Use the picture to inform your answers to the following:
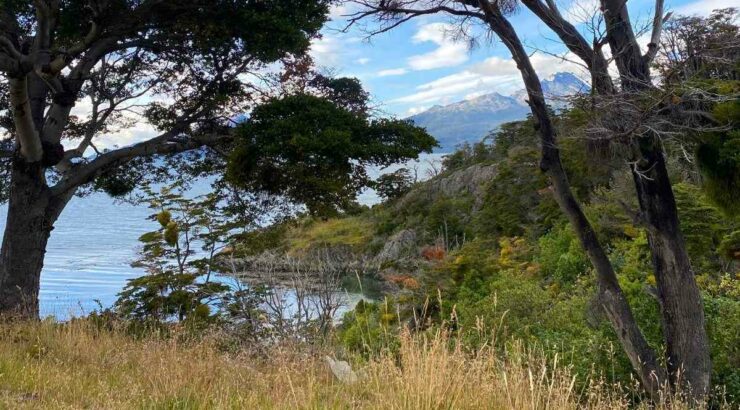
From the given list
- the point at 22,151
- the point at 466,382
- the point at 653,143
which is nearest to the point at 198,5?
the point at 22,151

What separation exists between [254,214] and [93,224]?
64972 mm

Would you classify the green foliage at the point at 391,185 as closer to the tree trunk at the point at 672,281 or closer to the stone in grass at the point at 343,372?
the tree trunk at the point at 672,281

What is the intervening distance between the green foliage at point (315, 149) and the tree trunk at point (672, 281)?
3680 millimetres

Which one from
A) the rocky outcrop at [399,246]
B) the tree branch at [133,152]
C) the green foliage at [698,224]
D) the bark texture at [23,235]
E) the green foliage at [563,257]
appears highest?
the tree branch at [133,152]

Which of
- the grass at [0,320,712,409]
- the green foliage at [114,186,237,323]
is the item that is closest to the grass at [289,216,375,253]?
the green foliage at [114,186,237,323]

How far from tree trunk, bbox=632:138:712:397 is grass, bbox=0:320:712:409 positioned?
283cm

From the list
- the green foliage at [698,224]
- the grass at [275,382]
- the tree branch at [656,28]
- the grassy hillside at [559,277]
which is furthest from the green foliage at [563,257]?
the grass at [275,382]

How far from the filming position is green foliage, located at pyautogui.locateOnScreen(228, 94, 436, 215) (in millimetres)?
8883

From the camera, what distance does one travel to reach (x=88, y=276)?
3575 cm

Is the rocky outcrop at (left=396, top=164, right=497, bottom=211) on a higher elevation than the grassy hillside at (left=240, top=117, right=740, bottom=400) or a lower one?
higher

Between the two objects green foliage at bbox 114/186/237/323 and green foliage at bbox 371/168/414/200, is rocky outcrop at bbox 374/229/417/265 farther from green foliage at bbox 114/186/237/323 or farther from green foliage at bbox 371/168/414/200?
green foliage at bbox 371/168/414/200

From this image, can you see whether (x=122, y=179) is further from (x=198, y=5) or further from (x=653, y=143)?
(x=653, y=143)

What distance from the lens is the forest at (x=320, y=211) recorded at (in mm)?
4164

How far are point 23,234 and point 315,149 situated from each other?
4886 mm
